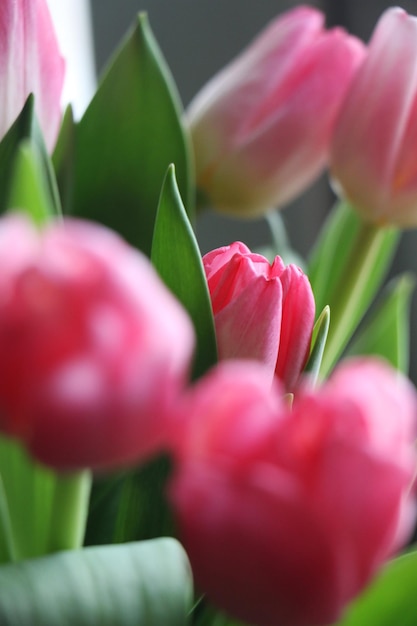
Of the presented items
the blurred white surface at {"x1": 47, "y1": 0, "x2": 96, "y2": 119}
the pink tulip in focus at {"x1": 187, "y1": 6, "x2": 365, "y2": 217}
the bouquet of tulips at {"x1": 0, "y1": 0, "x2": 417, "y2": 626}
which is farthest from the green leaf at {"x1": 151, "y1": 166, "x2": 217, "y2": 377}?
the blurred white surface at {"x1": 47, "y1": 0, "x2": 96, "y2": 119}

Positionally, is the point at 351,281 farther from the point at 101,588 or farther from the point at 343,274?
the point at 101,588

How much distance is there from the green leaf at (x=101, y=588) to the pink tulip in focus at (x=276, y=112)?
0.59 feet

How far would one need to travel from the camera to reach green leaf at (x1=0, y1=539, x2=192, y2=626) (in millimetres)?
186

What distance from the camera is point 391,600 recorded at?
0.22 meters

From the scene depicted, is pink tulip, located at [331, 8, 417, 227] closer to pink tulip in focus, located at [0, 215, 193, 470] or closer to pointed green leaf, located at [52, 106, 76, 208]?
pointed green leaf, located at [52, 106, 76, 208]

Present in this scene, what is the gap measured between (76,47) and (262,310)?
695 millimetres

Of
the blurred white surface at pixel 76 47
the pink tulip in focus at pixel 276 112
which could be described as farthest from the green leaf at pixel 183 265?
the blurred white surface at pixel 76 47

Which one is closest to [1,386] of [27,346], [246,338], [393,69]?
[27,346]

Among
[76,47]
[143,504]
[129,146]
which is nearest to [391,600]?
[143,504]

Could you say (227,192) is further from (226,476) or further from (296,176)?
(226,476)

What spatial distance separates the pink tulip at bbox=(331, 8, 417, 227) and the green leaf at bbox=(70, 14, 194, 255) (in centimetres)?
6

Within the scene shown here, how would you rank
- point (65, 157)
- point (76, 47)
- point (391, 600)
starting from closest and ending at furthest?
point (391, 600) < point (65, 157) < point (76, 47)

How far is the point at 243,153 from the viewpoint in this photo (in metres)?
0.35

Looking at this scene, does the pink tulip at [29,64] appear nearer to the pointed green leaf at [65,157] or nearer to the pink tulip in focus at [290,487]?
the pointed green leaf at [65,157]
